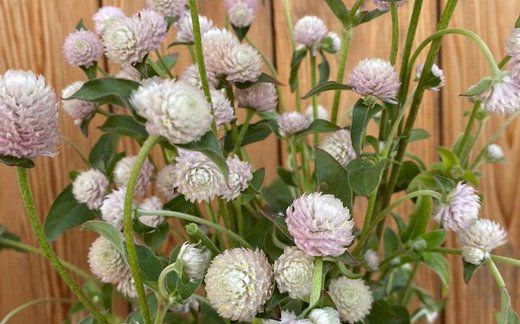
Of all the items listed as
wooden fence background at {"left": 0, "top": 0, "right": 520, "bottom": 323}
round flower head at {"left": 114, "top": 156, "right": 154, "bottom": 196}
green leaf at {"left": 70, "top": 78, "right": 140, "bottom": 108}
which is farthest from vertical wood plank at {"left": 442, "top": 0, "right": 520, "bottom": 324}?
green leaf at {"left": 70, "top": 78, "right": 140, "bottom": 108}

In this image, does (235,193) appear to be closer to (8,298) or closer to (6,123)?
(6,123)

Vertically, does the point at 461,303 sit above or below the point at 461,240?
below

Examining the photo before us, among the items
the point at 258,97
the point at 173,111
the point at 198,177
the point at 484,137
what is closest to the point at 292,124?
the point at 258,97

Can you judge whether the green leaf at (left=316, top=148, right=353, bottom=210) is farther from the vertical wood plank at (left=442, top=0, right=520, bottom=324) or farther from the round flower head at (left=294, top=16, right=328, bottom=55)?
the vertical wood plank at (left=442, top=0, right=520, bottom=324)

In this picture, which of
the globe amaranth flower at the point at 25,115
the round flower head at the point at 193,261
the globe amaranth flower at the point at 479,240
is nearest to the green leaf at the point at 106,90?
the globe amaranth flower at the point at 25,115

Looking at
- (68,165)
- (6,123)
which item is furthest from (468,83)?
(6,123)

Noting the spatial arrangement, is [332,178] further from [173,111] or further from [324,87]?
[173,111]

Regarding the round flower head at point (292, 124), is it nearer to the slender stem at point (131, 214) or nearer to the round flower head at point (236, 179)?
the round flower head at point (236, 179)
